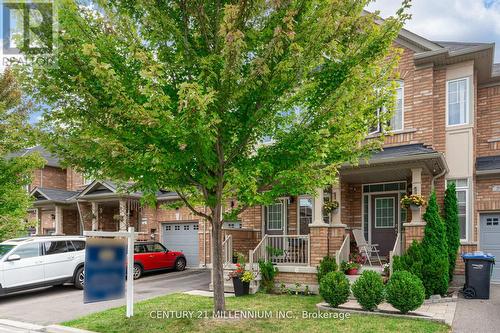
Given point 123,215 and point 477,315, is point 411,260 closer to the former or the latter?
point 477,315

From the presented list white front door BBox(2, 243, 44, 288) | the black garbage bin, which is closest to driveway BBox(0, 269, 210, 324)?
white front door BBox(2, 243, 44, 288)

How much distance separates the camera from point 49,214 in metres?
23.2

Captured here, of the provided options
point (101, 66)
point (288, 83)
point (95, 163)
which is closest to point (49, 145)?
point (95, 163)

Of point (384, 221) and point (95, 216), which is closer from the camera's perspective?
point (384, 221)

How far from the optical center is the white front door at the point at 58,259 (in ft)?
39.3

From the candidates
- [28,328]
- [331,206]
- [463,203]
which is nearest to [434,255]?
[331,206]

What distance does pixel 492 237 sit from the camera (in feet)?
39.4

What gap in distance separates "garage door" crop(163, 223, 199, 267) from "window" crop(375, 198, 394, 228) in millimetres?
8438

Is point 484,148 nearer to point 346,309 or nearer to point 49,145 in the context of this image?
point 346,309

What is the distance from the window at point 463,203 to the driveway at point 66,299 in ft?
25.7

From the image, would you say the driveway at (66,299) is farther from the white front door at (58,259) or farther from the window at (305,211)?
the window at (305,211)

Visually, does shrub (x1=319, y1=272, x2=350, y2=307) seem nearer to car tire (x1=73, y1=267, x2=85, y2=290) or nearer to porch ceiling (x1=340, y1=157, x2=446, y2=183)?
porch ceiling (x1=340, y1=157, x2=446, y2=183)

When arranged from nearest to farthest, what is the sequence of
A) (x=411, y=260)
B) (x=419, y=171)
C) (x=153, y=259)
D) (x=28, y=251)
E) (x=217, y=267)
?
(x=217, y=267) < (x=411, y=260) < (x=419, y=171) < (x=28, y=251) < (x=153, y=259)

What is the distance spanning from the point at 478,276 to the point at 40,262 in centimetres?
1179
